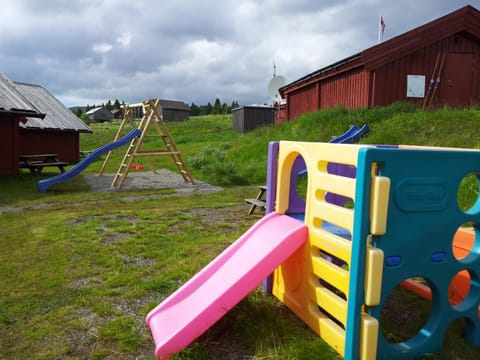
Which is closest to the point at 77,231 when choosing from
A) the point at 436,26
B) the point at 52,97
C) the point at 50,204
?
the point at 50,204

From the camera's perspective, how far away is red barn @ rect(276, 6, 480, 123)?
44.7 feet

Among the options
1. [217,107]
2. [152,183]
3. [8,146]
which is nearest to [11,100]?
[8,146]

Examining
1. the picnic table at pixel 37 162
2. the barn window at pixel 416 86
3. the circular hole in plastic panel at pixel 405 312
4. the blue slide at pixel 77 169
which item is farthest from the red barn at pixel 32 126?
the barn window at pixel 416 86

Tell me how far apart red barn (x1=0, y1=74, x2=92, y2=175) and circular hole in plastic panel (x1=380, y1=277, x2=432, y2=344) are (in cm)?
1185

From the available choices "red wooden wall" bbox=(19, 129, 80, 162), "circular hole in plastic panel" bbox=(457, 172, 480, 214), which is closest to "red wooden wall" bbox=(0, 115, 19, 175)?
"red wooden wall" bbox=(19, 129, 80, 162)

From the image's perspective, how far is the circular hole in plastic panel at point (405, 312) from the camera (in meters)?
2.84

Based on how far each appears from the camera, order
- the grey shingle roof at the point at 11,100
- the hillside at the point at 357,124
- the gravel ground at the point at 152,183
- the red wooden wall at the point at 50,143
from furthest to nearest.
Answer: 1. the red wooden wall at the point at 50,143
2. the grey shingle roof at the point at 11,100
3. the gravel ground at the point at 152,183
4. the hillside at the point at 357,124

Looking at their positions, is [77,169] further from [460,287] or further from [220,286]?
[460,287]

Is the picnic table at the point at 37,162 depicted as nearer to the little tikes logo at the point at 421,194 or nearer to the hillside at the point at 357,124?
the hillside at the point at 357,124

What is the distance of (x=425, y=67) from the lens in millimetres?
14000

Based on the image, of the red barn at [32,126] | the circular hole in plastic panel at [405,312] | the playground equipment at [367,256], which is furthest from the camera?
the red barn at [32,126]

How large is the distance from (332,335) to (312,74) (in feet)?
52.7

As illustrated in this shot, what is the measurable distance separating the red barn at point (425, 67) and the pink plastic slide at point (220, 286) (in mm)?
11817

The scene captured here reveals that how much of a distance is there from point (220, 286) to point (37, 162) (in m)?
13.4
